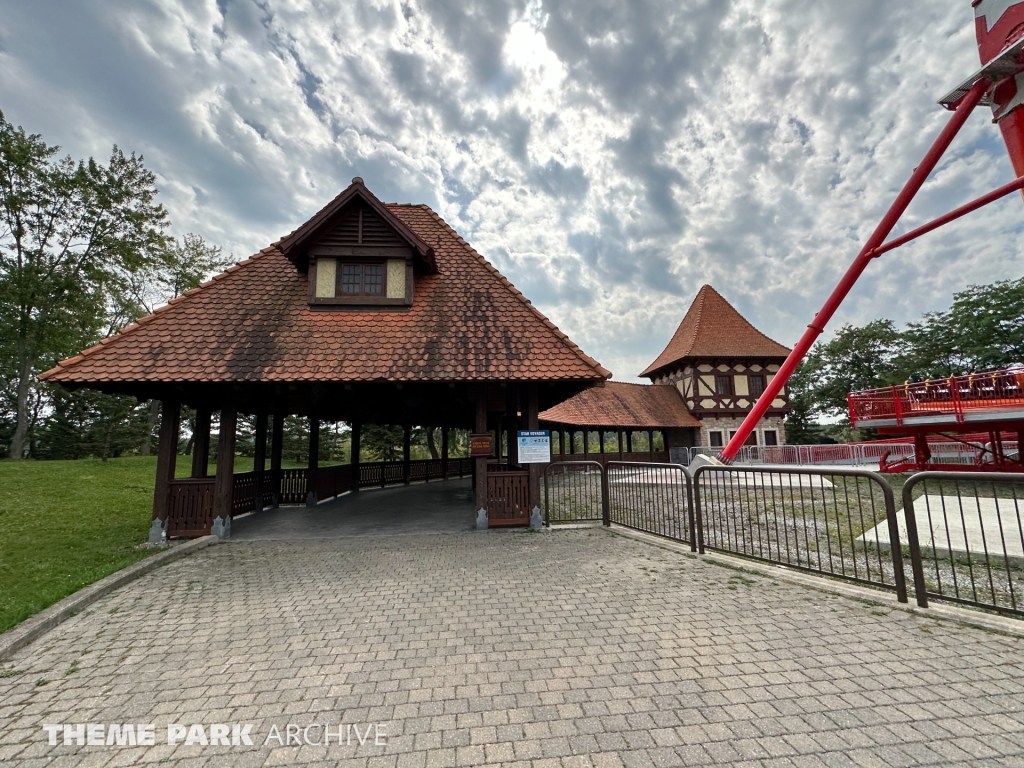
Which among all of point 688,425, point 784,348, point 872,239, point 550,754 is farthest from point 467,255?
point 784,348

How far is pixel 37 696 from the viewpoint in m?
2.91

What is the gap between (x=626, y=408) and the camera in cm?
2569

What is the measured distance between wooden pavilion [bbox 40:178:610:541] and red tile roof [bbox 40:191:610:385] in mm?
33

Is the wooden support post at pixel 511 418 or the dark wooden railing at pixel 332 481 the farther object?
the dark wooden railing at pixel 332 481

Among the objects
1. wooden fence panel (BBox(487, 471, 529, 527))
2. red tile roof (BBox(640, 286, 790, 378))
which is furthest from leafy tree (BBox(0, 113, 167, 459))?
red tile roof (BBox(640, 286, 790, 378))

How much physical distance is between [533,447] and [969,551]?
5869mm

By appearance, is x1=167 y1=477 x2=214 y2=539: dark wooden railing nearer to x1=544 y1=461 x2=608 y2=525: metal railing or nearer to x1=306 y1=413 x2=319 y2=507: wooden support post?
x1=306 y1=413 x2=319 y2=507: wooden support post

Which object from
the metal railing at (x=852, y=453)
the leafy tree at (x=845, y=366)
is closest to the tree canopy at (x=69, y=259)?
the metal railing at (x=852, y=453)

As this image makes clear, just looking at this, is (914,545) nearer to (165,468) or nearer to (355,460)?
(165,468)

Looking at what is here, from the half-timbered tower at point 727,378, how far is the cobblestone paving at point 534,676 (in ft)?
81.6

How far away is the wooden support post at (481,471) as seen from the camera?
8.20 m

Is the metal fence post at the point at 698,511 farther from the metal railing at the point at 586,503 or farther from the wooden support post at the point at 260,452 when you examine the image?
the wooden support post at the point at 260,452

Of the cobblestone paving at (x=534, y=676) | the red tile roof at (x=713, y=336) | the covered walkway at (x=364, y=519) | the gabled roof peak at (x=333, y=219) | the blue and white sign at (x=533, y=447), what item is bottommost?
the covered walkway at (x=364, y=519)

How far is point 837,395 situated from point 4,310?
5672cm
